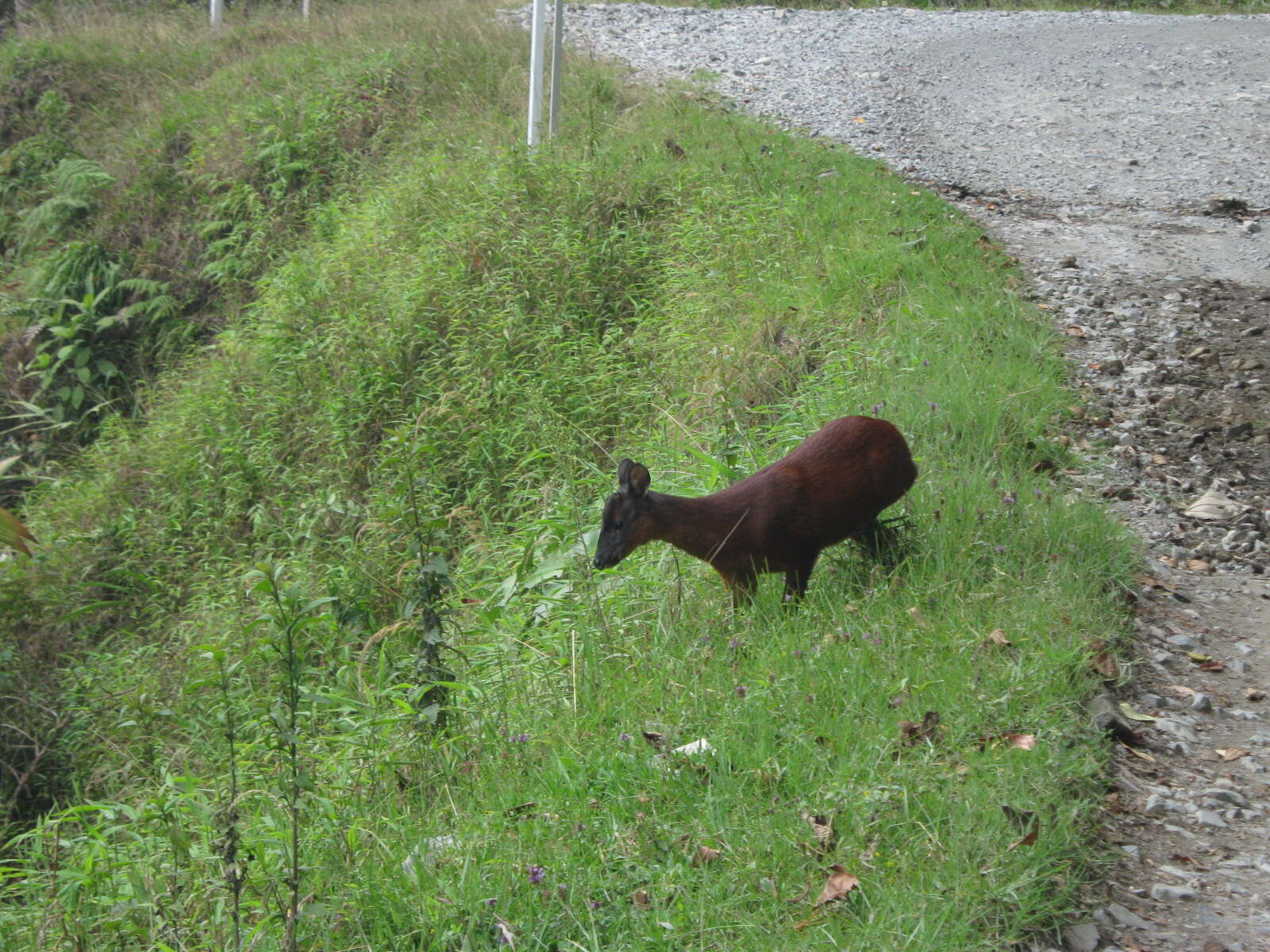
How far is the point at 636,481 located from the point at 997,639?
4.33 ft

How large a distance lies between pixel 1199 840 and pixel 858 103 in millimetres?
9335

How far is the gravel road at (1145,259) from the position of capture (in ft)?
10.4

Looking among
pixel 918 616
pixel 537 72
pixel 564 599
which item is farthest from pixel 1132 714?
pixel 537 72

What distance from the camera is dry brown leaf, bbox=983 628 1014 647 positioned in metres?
3.72

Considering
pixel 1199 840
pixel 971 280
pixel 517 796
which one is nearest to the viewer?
pixel 1199 840

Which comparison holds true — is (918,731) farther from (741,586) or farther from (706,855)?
(741,586)

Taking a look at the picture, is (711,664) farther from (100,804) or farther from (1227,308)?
(1227,308)

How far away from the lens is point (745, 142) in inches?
380

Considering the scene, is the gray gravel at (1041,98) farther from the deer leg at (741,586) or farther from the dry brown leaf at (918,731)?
the dry brown leaf at (918,731)

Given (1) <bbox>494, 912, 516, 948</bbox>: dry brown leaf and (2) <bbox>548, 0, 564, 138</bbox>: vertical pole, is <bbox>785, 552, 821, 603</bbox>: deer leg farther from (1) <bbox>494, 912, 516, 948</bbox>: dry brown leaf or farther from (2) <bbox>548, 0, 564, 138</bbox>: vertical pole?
(2) <bbox>548, 0, 564, 138</bbox>: vertical pole

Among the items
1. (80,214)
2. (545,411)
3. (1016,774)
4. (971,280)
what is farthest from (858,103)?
(1016,774)

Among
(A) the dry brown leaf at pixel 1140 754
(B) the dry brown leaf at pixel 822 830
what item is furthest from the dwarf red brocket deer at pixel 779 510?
(B) the dry brown leaf at pixel 822 830

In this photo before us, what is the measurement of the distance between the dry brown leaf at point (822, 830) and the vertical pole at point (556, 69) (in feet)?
23.8

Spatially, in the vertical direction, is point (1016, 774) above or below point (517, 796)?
above
